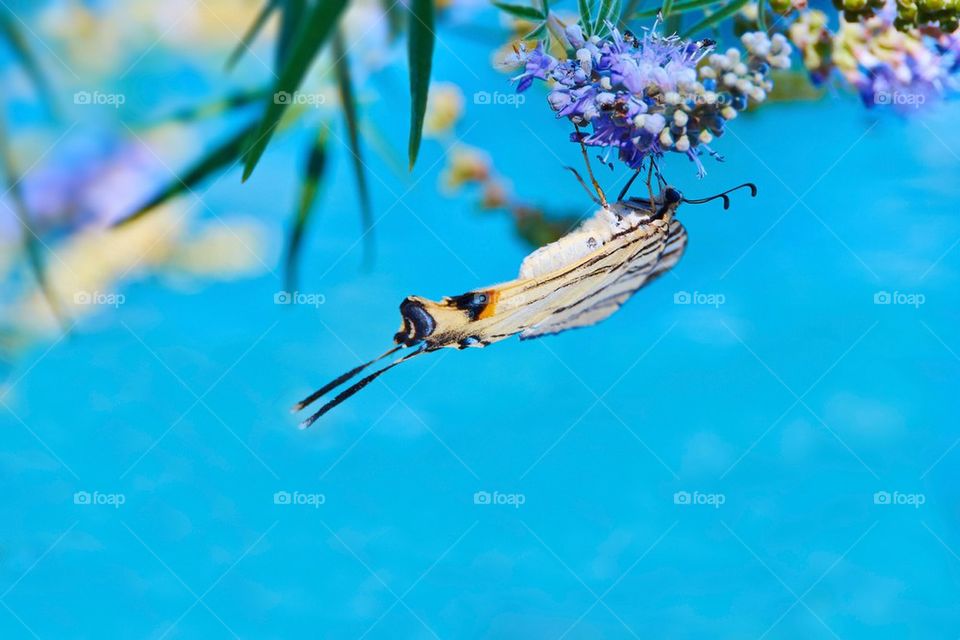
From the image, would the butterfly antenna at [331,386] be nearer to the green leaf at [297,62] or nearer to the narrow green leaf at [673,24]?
the green leaf at [297,62]

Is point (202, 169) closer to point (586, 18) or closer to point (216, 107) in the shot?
point (216, 107)

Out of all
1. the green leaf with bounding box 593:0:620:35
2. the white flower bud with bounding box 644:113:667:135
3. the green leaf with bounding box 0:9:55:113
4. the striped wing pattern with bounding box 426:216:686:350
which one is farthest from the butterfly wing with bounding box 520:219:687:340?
the green leaf with bounding box 0:9:55:113

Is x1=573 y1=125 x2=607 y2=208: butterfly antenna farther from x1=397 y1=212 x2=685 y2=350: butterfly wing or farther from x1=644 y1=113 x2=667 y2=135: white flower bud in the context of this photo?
x1=644 y1=113 x2=667 y2=135: white flower bud

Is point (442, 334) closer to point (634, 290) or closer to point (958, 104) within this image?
point (634, 290)

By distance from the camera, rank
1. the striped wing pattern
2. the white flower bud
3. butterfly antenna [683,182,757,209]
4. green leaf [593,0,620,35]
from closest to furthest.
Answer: the white flower bud < the striped wing pattern < green leaf [593,0,620,35] < butterfly antenna [683,182,757,209]

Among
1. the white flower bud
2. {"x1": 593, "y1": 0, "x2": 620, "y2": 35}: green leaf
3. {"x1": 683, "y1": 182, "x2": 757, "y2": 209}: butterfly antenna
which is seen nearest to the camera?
the white flower bud

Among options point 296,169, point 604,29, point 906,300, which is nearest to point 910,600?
point 906,300
